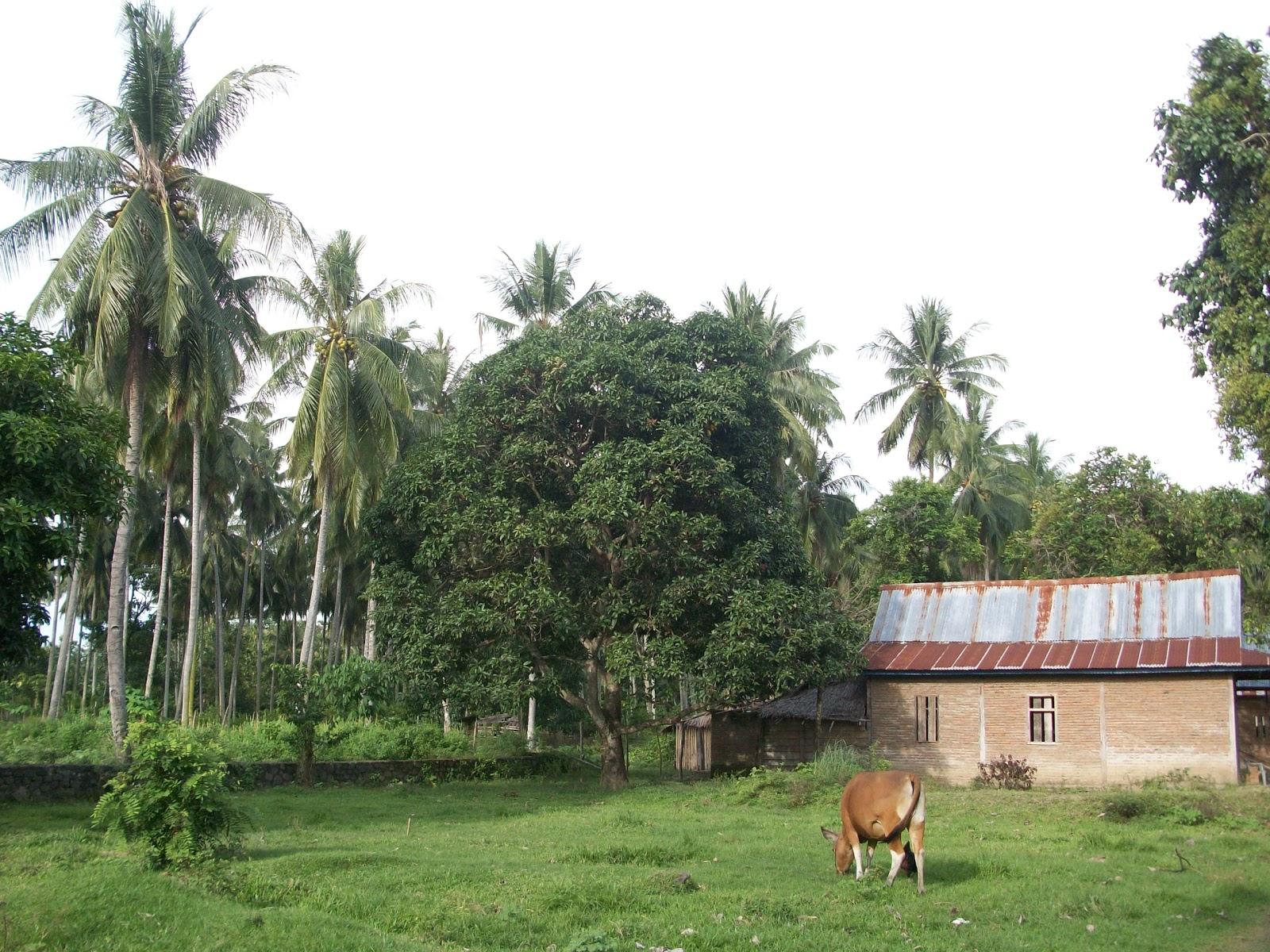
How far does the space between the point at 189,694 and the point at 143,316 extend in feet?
42.8

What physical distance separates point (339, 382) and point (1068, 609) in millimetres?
19177

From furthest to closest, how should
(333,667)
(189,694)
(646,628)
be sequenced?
(189,694)
(333,667)
(646,628)

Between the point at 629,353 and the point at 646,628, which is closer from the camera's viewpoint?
the point at 646,628

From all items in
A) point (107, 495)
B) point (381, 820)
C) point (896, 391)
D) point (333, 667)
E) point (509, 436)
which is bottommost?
point (381, 820)

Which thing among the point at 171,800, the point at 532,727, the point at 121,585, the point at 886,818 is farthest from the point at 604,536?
the point at 532,727

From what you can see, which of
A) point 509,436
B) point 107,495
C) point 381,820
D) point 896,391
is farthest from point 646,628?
point 896,391

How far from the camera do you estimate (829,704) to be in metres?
27.5

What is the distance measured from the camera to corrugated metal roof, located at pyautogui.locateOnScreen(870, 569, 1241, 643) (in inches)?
978

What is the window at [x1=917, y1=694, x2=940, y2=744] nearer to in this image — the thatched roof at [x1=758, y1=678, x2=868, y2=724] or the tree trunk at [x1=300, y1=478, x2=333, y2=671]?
the thatched roof at [x1=758, y1=678, x2=868, y2=724]

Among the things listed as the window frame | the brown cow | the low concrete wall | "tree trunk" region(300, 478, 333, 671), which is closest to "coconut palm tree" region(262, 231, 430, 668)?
"tree trunk" region(300, 478, 333, 671)

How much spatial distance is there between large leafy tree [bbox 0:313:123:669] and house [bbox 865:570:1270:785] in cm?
1770

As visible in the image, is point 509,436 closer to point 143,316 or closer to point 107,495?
point 143,316

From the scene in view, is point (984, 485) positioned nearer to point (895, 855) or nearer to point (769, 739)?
point (769, 739)

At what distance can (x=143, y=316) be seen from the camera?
21797mm
